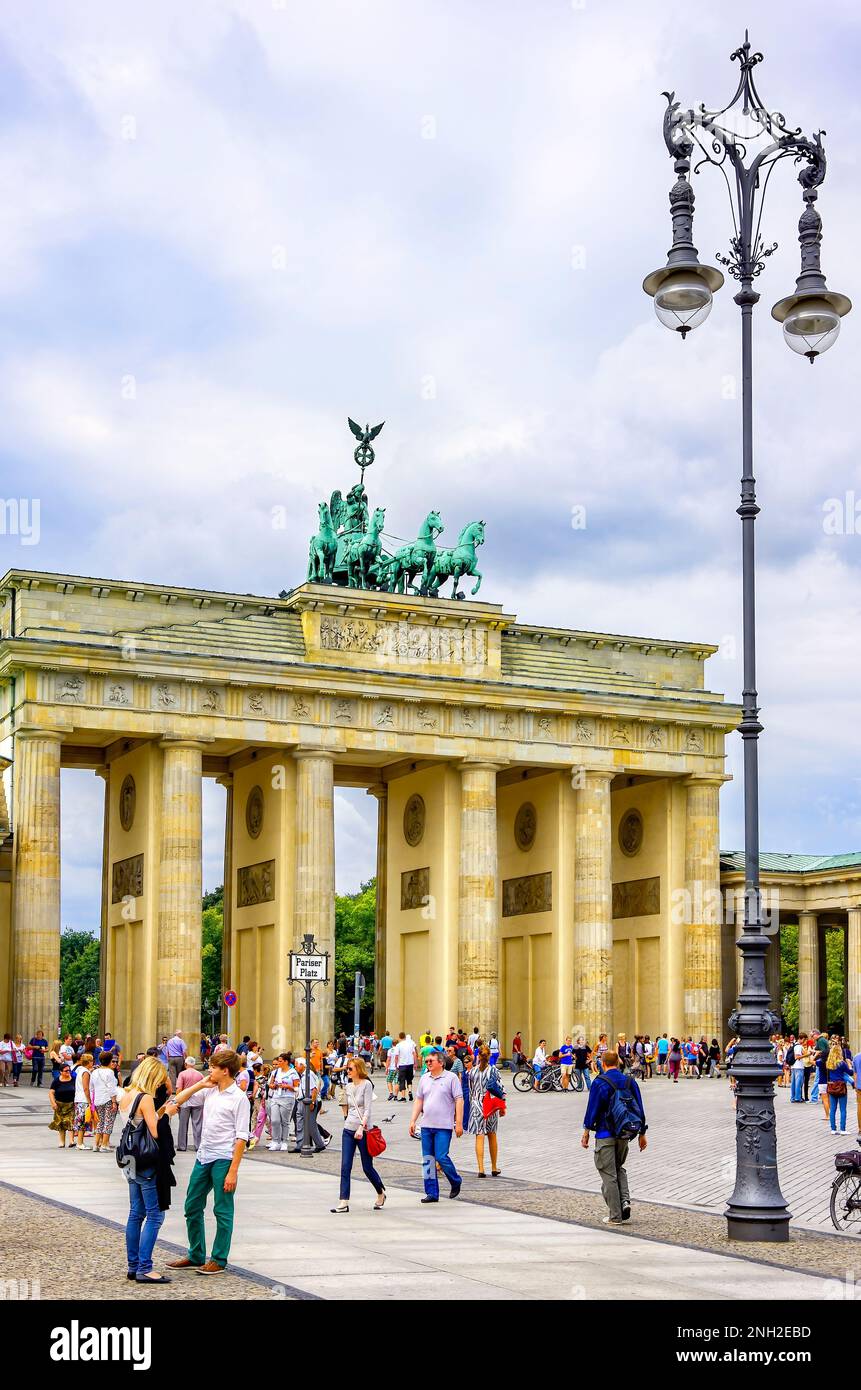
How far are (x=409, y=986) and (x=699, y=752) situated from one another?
14.6 m

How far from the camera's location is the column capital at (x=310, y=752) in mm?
61125

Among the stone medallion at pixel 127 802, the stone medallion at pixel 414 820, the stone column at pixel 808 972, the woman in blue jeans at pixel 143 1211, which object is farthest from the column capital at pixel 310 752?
the woman in blue jeans at pixel 143 1211

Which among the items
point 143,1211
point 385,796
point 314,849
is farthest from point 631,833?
point 143,1211

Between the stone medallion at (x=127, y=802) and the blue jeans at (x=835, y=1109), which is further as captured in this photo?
the stone medallion at (x=127, y=802)

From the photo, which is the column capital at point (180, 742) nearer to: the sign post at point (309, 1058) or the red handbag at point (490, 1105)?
the sign post at point (309, 1058)

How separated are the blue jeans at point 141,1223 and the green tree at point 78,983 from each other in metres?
148

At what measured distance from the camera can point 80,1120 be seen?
1159 inches

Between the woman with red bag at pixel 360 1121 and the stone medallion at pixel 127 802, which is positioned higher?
the stone medallion at pixel 127 802

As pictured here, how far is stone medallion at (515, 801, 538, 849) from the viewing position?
2717 inches
